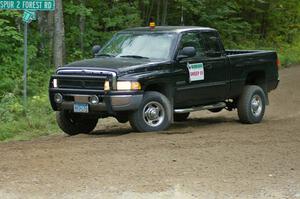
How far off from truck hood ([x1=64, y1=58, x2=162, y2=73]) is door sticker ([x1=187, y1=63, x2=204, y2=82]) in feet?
2.92

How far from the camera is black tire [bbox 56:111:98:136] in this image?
11.4m

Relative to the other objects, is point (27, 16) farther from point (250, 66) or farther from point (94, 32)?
point (94, 32)

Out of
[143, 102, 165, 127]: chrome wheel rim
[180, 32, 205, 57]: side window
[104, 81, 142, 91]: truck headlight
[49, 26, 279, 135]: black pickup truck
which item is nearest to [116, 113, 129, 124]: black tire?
[49, 26, 279, 135]: black pickup truck

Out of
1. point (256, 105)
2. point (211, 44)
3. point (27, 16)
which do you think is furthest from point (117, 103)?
point (256, 105)

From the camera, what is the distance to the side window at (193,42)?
38.6 ft

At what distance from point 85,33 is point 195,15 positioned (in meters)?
9.46

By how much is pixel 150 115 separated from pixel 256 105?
10.4ft

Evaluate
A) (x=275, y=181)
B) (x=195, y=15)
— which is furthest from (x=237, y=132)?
(x=195, y=15)

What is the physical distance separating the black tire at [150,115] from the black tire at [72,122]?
1321 mm

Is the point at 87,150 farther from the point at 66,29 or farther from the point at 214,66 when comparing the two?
the point at 66,29

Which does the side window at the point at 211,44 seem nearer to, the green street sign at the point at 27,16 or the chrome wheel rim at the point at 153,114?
the chrome wheel rim at the point at 153,114

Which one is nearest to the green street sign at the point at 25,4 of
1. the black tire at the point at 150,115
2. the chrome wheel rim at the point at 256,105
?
the black tire at the point at 150,115

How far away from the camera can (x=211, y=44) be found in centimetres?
1237

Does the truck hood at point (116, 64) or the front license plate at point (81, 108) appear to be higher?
the truck hood at point (116, 64)
